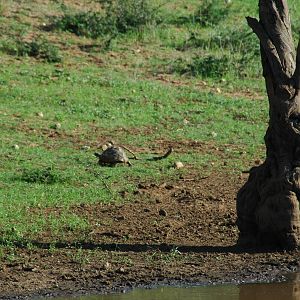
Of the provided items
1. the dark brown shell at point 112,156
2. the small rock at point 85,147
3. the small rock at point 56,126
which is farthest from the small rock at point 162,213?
the small rock at point 56,126

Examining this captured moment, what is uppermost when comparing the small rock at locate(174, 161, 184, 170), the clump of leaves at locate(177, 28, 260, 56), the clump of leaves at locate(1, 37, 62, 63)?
the clump of leaves at locate(177, 28, 260, 56)

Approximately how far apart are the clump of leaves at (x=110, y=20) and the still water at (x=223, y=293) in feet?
26.1

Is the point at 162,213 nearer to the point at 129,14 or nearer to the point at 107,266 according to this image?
the point at 107,266

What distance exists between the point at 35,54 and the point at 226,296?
7.53m

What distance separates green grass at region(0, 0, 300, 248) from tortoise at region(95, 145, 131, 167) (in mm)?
104

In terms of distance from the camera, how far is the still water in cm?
716

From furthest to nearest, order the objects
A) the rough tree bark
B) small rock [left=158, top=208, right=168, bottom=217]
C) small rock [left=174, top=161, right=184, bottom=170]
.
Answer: small rock [left=174, top=161, right=184, bottom=170], small rock [left=158, top=208, right=168, bottom=217], the rough tree bark

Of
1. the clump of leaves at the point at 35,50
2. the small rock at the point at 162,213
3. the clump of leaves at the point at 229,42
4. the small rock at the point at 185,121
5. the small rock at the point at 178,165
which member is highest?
the clump of leaves at the point at 229,42

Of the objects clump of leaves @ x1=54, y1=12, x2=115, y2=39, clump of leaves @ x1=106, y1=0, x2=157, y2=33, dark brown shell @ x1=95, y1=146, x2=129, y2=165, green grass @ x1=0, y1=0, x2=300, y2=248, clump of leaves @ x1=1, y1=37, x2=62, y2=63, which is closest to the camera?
green grass @ x1=0, y1=0, x2=300, y2=248

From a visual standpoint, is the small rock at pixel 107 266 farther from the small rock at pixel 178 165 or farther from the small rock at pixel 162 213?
the small rock at pixel 178 165

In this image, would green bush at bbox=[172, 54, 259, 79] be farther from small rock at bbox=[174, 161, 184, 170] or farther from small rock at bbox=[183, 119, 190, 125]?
small rock at bbox=[174, 161, 184, 170]

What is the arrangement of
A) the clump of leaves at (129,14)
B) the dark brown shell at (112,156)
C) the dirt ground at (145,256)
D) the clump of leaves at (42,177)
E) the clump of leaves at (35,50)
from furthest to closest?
1. the clump of leaves at (129,14)
2. the clump of leaves at (35,50)
3. the dark brown shell at (112,156)
4. the clump of leaves at (42,177)
5. the dirt ground at (145,256)

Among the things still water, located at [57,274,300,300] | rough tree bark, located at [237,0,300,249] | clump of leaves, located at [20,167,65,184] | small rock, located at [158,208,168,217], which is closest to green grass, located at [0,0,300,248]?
clump of leaves, located at [20,167,65,184]

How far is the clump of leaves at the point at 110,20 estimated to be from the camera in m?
15.0
